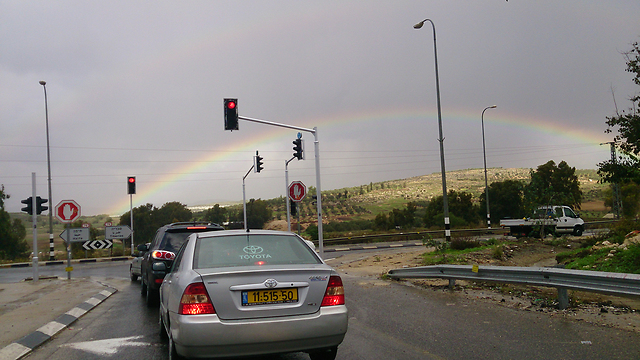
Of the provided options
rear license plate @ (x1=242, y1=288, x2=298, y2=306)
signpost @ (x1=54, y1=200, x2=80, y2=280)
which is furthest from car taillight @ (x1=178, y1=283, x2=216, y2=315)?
signpost @ (x1=54, y1=200, x2=80, y2=280)

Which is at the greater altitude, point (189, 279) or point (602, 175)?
point (602, 175)

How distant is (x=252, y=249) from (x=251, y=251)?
0.05m

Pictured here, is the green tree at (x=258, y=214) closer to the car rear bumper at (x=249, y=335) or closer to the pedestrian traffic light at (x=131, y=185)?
the pedestrian traffic light at (x=131, y=185)

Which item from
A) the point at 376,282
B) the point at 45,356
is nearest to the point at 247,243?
the point at 45,356

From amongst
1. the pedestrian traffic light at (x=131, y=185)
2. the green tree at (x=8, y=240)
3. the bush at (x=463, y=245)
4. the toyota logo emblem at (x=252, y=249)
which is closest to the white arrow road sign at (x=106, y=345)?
the toyota logo emblem at (x=252, y=249)

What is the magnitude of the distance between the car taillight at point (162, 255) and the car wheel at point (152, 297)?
782 millimetres

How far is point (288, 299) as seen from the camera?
13.9 ft

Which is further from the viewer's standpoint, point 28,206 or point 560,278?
point 28,206

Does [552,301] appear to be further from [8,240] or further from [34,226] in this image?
[8,240]

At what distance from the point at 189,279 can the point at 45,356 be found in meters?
3.09

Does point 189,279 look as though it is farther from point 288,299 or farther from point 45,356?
point 45,356

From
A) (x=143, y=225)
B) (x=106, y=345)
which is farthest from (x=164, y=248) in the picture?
(x=143, y=225)

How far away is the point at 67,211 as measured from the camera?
16.2 m

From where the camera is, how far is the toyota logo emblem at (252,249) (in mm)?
4914
